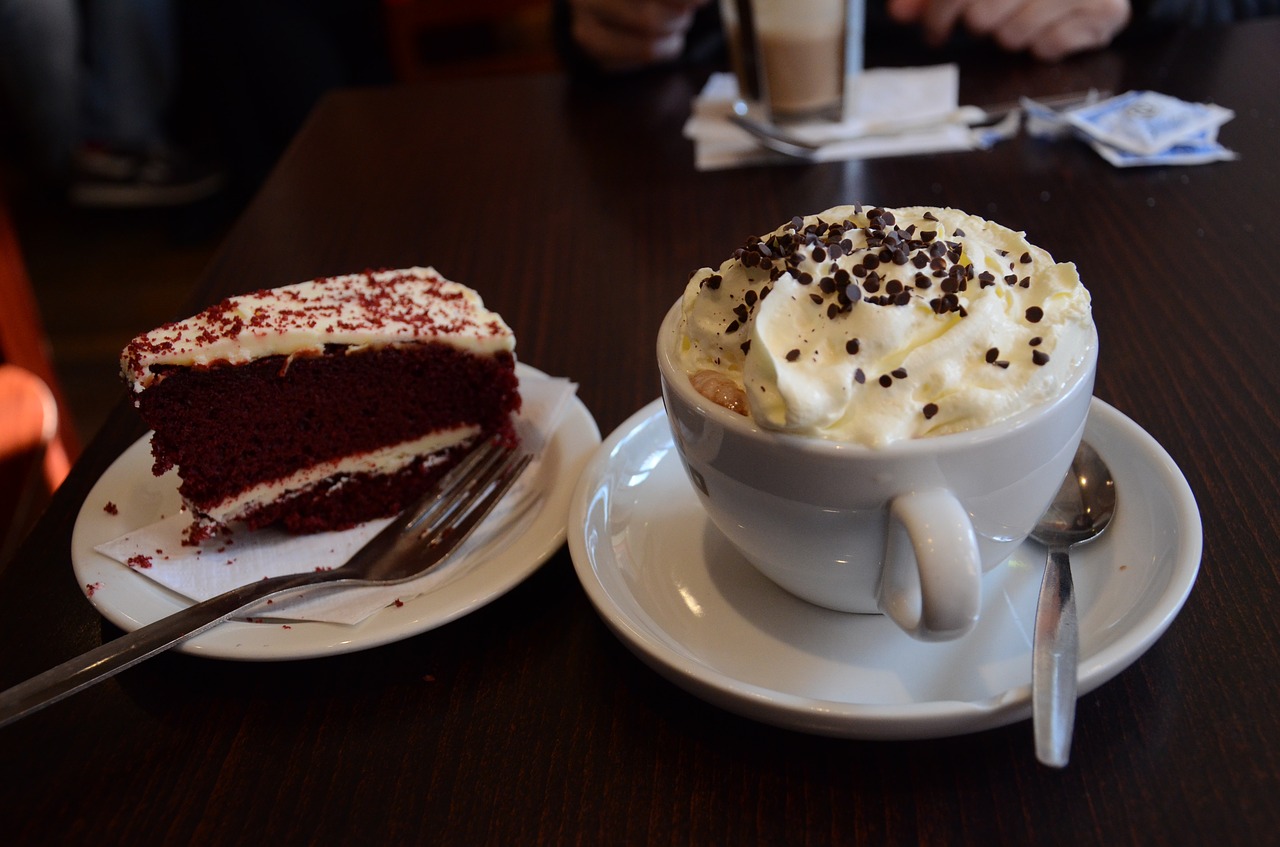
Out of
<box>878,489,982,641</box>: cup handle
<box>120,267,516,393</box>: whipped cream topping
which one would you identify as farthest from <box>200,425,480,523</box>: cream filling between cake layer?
<box>878,489,982,641</box>: cup handle

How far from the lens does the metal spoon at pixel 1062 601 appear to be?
2.07 ft

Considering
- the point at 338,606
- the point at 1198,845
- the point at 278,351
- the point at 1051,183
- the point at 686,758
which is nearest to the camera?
the point at 1198,845

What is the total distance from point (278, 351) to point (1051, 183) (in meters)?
1.27

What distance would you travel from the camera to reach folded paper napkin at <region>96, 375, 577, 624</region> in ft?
3.05

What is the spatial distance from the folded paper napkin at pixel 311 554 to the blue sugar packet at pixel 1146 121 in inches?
44.7

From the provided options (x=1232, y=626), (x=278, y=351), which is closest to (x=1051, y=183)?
(x=1232, y=626)

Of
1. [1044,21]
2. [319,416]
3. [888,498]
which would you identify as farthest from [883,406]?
[1044,21]

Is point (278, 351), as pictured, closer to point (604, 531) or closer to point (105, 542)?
point (105, 542)

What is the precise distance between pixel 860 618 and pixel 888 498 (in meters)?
0.16

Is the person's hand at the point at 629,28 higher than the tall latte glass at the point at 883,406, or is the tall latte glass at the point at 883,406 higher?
the tall latte glass at the point at 883,406

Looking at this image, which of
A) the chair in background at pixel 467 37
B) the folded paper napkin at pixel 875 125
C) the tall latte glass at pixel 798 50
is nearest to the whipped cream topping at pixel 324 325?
the folded paper napkin at pixel 875 125

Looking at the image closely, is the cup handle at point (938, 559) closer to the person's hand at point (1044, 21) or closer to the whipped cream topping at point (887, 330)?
the whipped cream topping at point (887, 330)

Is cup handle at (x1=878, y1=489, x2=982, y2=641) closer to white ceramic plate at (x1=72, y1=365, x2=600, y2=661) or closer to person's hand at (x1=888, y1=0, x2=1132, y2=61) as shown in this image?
white ceramic plate at (x1=72, y1=365, x2=600, y2=661)

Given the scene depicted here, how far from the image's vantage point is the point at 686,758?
726 millimetres
